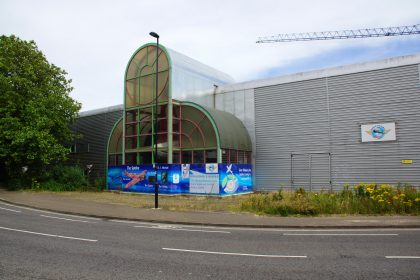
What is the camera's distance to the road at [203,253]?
662 cm

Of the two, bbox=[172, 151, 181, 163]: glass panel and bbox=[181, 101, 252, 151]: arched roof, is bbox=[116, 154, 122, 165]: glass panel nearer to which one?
bbox=[172, 151, 181, 163]: glass panel

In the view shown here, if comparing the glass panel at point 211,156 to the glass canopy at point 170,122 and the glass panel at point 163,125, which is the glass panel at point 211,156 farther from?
the glass panel at point 163,125

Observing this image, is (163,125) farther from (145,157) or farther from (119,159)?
(119,159)

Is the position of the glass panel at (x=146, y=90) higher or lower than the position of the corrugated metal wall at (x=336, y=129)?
higher

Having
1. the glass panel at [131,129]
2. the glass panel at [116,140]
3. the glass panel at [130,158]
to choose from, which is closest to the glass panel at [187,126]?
the glass panel at [131,129]

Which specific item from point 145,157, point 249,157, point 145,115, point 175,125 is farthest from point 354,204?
point 145,115

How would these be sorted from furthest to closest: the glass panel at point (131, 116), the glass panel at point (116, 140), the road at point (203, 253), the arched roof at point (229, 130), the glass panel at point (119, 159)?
the glass panel at point (119, 159) → the glass panel at point (116, 140) → the glass panel at point (131, 116) → the arched roof at point (229, 130) → the road at point (203, 253)

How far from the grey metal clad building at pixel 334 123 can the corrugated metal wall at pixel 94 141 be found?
12.4 metres

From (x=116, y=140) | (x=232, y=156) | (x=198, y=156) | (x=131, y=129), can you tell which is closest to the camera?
(x=198, y=156)

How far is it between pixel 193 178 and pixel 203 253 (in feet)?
54.6

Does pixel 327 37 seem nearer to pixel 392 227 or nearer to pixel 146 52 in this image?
pixel 146 52

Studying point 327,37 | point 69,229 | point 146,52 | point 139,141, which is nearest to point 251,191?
point 139,141

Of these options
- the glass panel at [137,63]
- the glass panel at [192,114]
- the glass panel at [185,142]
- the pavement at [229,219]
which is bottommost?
the pavement at [229,219]

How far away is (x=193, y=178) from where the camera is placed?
25.0 meters
